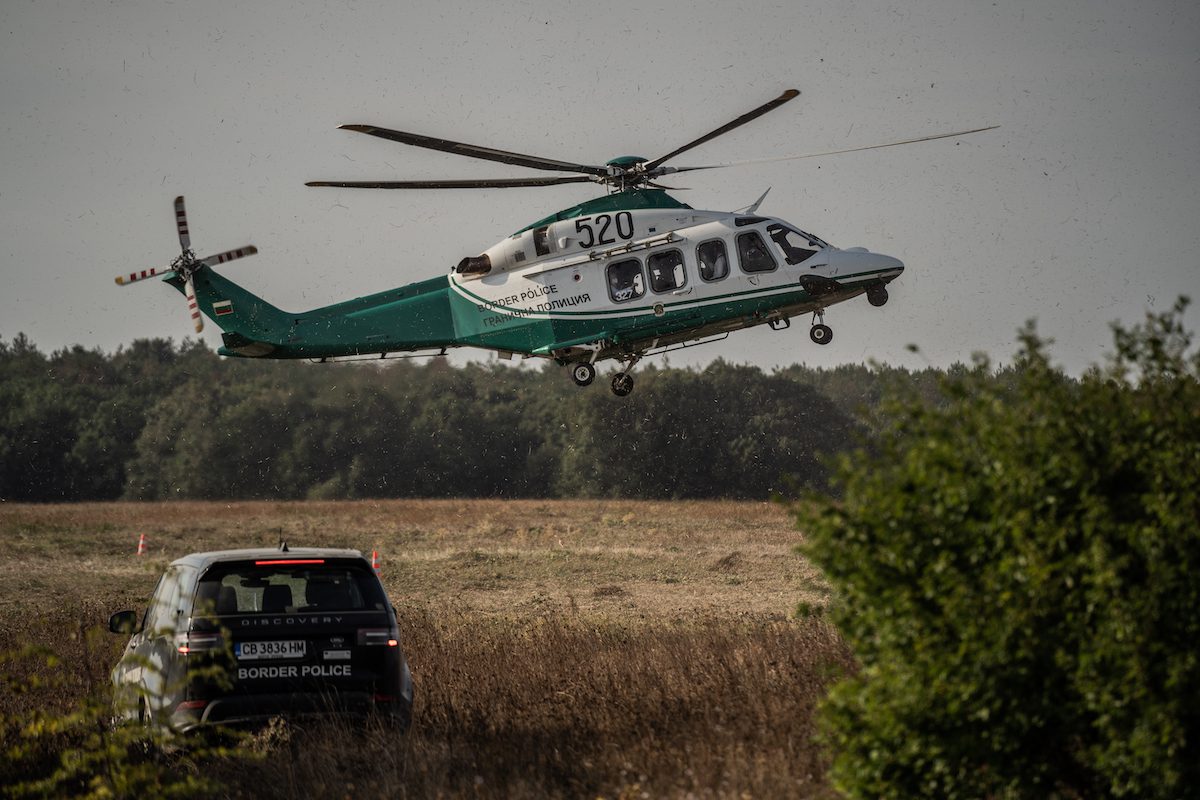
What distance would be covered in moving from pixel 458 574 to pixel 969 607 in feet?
81.7

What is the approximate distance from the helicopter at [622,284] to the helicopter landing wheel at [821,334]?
0.01m

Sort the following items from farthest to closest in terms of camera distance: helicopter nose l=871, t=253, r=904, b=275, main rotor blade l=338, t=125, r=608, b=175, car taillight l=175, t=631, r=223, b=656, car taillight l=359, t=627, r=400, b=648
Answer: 1. helicopter nose l=871, t=253, r=904, b=275
2. main rotor blade l=338, t=125, r=608, b=175
3. car taillight l=359, t=627, r=400, b=648
4. car taillight l=175, t=631, r=223, b=656

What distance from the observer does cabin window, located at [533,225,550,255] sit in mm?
19109

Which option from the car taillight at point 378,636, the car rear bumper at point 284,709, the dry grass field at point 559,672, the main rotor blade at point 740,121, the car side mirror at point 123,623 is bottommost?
the dry grass field at point 559,672

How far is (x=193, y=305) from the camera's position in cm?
2100

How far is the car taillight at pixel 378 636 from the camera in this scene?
892 cm

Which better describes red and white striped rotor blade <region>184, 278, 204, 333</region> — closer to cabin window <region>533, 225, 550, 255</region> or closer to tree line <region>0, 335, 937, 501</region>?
cabin window <region>533, 225, 550, 255</region>

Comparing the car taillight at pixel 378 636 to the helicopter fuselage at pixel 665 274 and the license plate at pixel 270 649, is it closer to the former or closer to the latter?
the license plate at pixel 270 649

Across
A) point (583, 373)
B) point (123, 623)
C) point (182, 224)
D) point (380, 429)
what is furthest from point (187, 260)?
point (380, 429)

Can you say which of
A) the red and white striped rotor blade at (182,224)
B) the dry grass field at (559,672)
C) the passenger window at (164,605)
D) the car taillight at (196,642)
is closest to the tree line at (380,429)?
the dry grass field at (559,672)

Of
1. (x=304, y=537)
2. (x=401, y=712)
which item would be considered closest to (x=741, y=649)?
(x=401, y=712)

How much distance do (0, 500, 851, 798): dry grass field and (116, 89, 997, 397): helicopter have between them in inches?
161

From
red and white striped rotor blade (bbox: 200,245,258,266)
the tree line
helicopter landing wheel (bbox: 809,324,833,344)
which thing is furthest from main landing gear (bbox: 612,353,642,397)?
the tree line

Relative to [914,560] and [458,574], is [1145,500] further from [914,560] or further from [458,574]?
[458,574]
